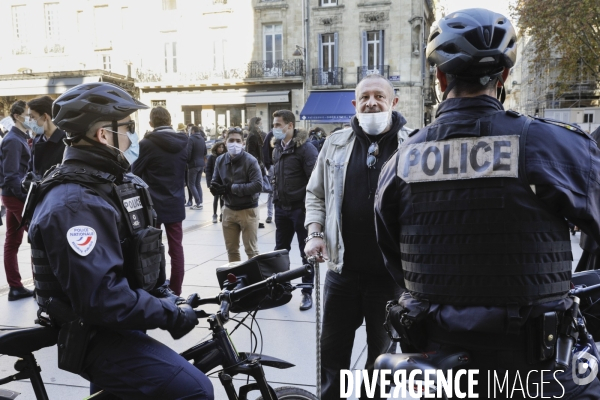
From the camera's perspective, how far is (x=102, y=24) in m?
29.7

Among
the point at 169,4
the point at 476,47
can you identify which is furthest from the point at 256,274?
the point at 169,4

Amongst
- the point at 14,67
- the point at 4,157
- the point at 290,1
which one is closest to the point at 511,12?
the point at 290,1

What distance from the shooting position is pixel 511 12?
2255 cm

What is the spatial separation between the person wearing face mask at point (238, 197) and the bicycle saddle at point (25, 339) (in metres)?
3.74

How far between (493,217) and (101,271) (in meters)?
1.38

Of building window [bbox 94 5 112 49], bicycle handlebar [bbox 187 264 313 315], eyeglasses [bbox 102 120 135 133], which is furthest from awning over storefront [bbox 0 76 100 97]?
bicycle handlebar [bbox 187 264 313 315]

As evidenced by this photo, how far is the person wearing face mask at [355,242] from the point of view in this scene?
10.1ft

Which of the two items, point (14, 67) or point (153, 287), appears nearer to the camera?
point (153, 287)

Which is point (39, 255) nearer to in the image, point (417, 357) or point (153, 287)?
point (153, 287)

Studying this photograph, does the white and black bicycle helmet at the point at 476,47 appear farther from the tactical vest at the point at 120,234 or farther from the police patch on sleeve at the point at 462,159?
the tactical vest at the point at 120,234

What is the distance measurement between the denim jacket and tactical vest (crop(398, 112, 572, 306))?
4.18ft

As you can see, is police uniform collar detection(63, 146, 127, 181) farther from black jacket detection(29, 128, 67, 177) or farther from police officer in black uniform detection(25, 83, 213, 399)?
black jacket detection(29, 128, 67, 177)

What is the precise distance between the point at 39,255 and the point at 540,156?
1.83 m

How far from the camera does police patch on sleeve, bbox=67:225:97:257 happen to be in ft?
6.28
